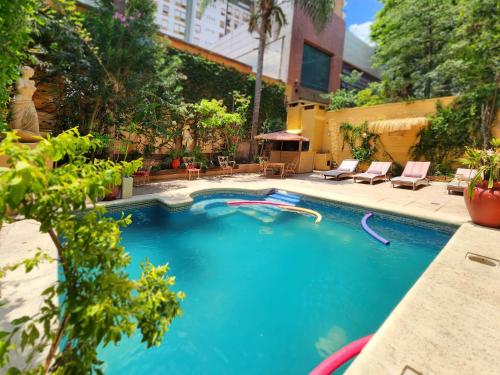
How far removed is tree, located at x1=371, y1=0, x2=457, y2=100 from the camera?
13.9m

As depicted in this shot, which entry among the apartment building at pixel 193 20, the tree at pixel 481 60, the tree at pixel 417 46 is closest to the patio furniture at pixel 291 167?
the tree at pixel 481 60

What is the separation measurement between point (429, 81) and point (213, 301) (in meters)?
18.8

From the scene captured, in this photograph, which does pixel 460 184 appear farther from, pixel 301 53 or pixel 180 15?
pixel 180 15

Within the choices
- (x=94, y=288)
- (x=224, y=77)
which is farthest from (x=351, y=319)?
(x=224, y=77)

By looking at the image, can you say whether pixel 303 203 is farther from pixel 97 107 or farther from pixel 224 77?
pixel 224 77

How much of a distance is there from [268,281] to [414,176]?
965cm

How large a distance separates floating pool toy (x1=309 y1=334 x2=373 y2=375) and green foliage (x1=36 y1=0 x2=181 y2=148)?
8.91 m

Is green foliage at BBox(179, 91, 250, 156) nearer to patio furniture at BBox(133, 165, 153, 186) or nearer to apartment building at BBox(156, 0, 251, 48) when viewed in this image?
patio furniture at BBox(133, 165, 153, 186)

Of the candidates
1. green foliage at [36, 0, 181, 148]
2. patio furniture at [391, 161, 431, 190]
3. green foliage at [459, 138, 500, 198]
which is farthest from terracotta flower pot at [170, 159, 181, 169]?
green foliage at [459, 138, 500, 198]

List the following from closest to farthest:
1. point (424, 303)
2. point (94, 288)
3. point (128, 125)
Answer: point (94, 288)
point (424, 303)
point (128, 125)

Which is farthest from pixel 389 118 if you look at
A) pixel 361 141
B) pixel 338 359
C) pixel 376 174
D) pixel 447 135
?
pixel 338 359

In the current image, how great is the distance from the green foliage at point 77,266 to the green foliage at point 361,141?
1454 centimetres

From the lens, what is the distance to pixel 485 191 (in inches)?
204

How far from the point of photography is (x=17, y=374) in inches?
36.0
